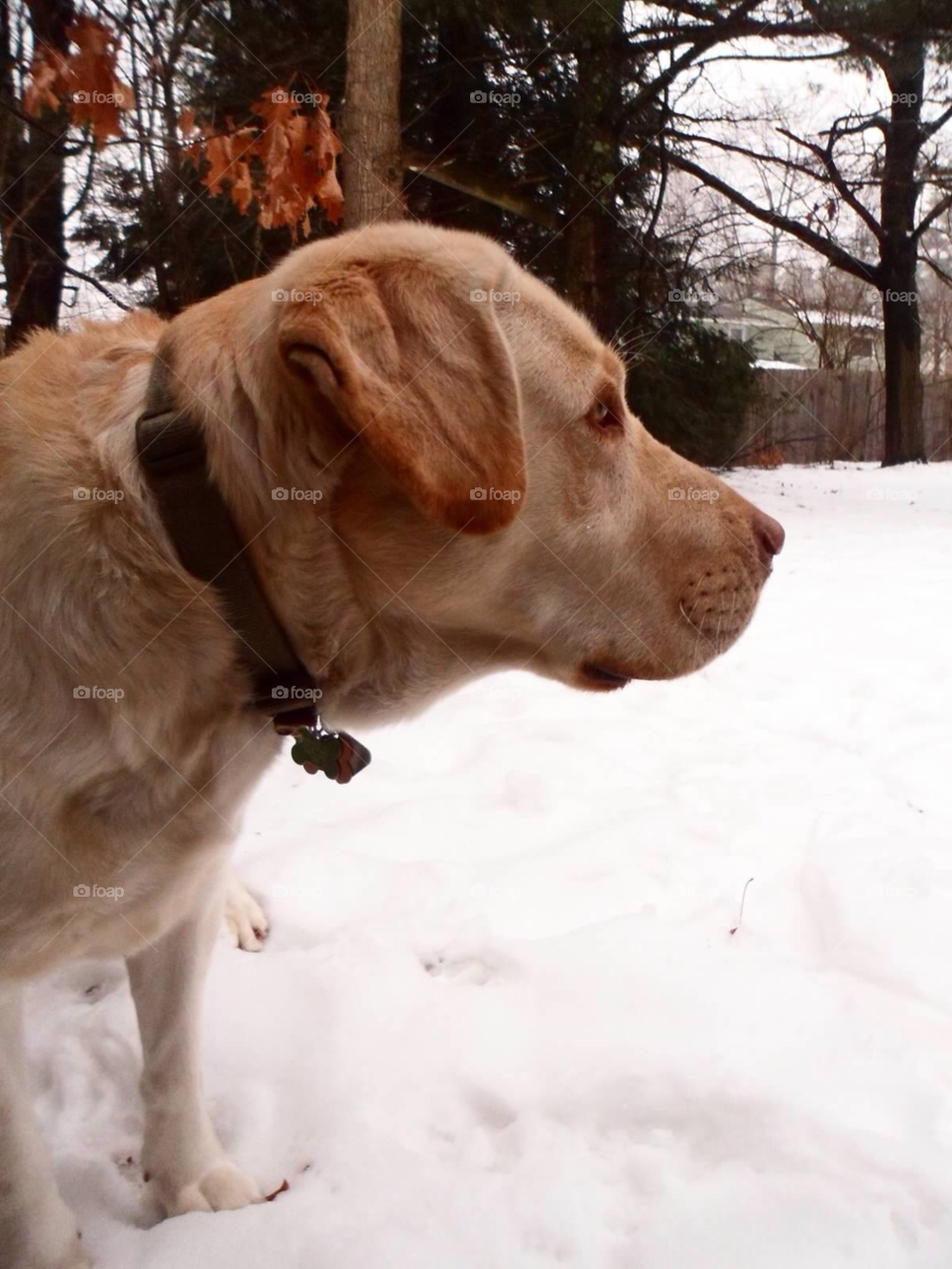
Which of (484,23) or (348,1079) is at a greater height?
(484,23)

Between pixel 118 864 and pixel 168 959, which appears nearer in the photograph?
pixel 118 864

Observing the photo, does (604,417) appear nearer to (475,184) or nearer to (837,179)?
(475,184)

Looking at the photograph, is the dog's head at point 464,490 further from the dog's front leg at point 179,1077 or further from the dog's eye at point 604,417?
the dog's front leg at point 179,1077

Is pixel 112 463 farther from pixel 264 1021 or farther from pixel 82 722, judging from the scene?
pixel 264 1021

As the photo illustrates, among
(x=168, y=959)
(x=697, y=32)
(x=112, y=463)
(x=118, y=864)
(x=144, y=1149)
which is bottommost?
(x=144, y=1149)

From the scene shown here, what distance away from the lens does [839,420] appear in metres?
18.5

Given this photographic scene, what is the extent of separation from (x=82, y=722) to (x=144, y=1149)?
1024 mm

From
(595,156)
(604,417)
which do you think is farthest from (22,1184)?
(595,156)

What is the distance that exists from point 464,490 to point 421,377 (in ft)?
0.62

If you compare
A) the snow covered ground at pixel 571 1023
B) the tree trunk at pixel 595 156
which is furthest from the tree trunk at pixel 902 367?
the snow covered ground at pixel 571 1023

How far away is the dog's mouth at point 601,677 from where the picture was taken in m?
1.78

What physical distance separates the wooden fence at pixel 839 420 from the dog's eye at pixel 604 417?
525 inches

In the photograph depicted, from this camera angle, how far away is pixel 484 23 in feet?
23.0

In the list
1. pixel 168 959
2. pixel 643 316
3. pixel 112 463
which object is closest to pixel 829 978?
pixel 168 959
